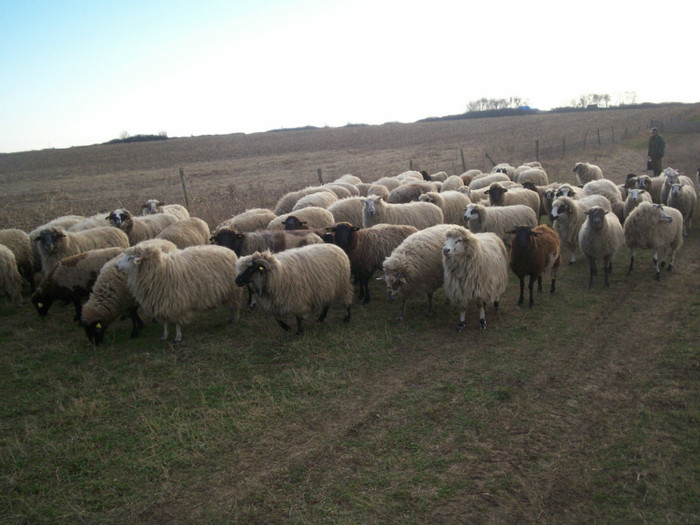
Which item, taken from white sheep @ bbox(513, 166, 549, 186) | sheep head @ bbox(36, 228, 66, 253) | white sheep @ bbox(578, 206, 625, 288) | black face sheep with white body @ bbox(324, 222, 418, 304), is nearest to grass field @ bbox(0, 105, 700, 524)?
white sheep @ bbox(578, 206, 625, 288)

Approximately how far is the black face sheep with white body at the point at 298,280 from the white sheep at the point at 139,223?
5233 millimetres

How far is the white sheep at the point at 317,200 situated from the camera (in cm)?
1342

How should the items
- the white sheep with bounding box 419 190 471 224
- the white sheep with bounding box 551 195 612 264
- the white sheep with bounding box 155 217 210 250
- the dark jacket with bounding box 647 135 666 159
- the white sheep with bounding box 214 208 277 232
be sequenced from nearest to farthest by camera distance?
the white sheep with bounding box 551 195 612 264
the white sheep with bounding box 155 217 210 250
the white sheep with bounding box 214 208 277 232
the white sheep with bounding box 419 190 471 224
the dark jacket with bounding box 647 135 666 159

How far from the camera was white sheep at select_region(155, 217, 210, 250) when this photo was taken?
1066 cm

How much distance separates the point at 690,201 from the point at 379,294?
9.24 metres

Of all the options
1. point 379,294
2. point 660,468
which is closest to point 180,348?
point 379,294

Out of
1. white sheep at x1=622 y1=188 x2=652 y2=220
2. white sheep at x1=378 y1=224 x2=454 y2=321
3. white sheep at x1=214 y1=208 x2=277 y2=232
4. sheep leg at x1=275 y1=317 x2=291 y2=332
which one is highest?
white sheep at x1=214 y1=208 x2=277 y2=232

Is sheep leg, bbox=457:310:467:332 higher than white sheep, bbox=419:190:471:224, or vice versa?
white sheep, bbox=419:190:471:224

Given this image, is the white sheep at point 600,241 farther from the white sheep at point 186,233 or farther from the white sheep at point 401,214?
the white sheep at point 186,233

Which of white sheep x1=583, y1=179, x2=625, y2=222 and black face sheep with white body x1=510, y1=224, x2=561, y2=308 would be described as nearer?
black face sheep with white body x1=510, y1=224, x2=561, y2=308

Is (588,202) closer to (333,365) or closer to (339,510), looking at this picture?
(333,365)

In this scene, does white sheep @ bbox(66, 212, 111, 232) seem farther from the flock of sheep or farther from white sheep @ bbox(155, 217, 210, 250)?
white sheep @ bbox(155, 217, 210, 250)

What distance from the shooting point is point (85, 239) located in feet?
33.6

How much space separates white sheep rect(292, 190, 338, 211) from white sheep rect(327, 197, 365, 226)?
0.96m
